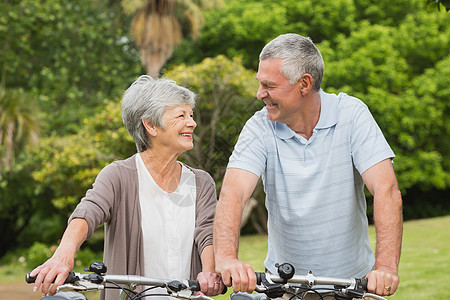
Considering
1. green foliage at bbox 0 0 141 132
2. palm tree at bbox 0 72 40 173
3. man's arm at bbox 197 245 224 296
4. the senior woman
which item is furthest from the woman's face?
green foliage at bbox 0 0 141 132

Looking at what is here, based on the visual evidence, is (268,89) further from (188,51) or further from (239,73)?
(188,51)

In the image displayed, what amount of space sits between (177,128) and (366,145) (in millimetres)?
807

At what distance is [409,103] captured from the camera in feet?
68.4

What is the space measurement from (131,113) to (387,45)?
1893cm

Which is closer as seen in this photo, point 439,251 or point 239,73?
point 439,251

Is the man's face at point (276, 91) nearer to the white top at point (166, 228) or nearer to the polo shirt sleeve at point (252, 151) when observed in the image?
the polo shirt sleeve at point (252, 151)

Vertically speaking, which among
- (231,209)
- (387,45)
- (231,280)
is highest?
(387,45)

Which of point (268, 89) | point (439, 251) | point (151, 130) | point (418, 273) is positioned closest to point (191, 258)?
point (151, 130)

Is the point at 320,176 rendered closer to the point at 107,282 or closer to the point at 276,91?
the point at 276,91

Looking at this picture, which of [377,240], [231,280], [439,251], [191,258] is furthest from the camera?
[439,251]

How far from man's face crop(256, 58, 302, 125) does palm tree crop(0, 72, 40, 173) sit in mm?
12127

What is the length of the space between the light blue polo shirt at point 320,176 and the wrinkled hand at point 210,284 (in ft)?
1.62

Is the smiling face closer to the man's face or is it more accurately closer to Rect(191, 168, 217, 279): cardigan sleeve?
Rect(191, 168, 217, 279): cardigan sleeve

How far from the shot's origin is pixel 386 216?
267 centimetres
